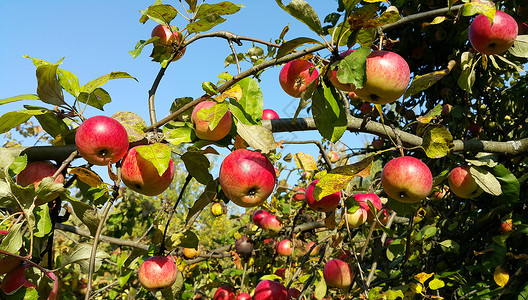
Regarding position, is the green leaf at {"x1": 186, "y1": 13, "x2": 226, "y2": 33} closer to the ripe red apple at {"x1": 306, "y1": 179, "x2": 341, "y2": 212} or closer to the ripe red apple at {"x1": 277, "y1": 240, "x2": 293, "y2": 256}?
the ripe red apple at {"x1": 306, "y1": 179, "x2": 341, "y2": 212}

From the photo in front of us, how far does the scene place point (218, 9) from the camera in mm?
1089

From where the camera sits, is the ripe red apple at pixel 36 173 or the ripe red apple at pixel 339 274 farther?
the ripe red apple at pixel 339 274

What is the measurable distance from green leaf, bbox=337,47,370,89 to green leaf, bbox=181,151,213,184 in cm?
48

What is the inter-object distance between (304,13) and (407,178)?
0.64 meters

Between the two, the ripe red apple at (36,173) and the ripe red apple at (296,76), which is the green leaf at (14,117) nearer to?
the ripe red apple at (36,173)

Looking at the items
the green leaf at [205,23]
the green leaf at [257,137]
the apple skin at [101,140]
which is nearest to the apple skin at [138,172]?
the apple skin at [101,140]

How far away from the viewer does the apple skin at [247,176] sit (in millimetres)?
1100

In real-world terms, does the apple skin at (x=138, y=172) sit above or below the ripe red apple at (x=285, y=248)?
above

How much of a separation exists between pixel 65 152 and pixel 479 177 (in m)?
1.42

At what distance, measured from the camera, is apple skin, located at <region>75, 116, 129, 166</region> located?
101cm

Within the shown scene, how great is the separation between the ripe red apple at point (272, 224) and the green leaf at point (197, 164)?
158 centimetres

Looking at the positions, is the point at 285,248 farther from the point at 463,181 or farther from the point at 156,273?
the point at 463,181

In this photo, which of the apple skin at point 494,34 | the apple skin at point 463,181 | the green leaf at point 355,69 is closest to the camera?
the green leaf at point 355,69

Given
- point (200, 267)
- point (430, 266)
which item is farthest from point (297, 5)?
point (200, 267)
